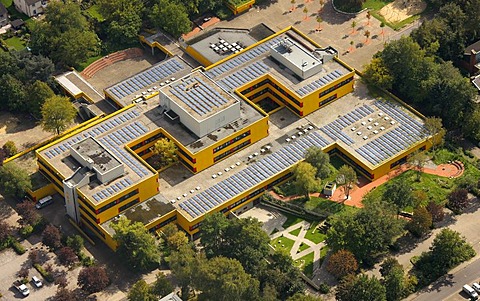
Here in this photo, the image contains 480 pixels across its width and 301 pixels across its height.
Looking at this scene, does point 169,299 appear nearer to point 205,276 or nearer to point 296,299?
point 205,276

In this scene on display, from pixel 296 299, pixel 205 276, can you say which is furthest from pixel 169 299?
pixel 296 299
